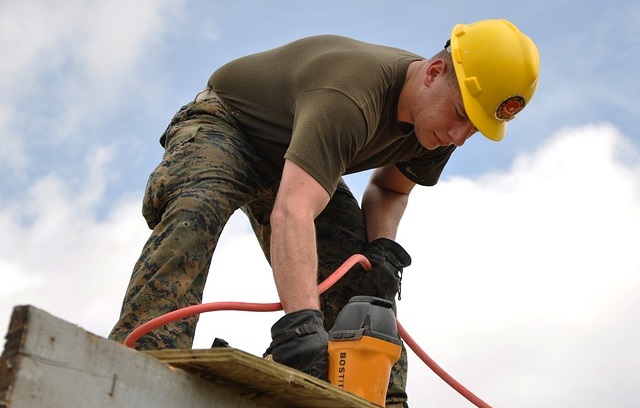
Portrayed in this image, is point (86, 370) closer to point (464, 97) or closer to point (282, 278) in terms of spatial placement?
point (282, 278)

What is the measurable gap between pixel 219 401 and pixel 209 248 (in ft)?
4.45

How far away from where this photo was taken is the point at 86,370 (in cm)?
185

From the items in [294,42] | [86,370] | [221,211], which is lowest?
[86,370]

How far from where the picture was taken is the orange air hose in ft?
9.06

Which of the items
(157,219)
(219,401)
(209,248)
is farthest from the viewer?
(157,219)

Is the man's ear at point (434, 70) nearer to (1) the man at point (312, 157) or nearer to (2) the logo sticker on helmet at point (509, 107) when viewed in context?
(1) the man at point (312, 157)

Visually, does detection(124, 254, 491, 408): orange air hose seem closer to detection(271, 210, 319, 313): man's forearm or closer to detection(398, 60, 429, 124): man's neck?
detection(271, 210, 319, 313): man's forearm

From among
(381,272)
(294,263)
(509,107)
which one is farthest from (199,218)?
(509,107)

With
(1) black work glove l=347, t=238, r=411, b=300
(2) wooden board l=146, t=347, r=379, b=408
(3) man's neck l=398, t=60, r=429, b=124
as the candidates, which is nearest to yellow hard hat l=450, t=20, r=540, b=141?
(3) man's neck l=398, t=60, r=429, b=124

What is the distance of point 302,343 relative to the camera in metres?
3.02

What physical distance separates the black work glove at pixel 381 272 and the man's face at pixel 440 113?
56cm

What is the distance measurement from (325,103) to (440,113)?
63cm

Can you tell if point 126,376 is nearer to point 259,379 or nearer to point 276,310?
point 259,379

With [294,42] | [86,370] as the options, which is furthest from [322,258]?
[86,370]
